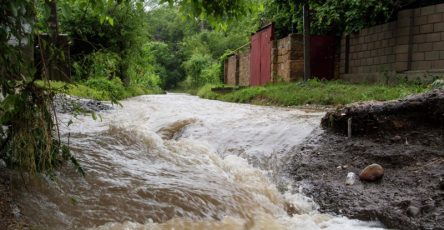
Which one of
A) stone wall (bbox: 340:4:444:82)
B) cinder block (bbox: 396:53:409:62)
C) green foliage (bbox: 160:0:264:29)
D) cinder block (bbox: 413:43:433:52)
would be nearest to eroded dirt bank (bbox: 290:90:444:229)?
green foliage (bbox: 160:0:264:29)

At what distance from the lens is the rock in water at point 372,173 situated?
3.37 meters

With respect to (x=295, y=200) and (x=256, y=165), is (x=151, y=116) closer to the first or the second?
(x=256, y=165)

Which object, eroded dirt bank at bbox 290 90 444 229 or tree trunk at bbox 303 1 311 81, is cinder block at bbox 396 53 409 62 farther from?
eroded dirt bank at bbox 290 90 444 229

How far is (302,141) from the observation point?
4.42m

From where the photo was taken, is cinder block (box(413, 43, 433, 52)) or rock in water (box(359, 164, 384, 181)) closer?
rock in water (box(359, 164, 384, 181))

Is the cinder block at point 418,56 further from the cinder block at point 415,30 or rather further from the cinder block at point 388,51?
the cinder block at point 388,51

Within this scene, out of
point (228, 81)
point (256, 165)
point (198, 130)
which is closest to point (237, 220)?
point (256, 165)

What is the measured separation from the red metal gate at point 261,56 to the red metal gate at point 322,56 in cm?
178

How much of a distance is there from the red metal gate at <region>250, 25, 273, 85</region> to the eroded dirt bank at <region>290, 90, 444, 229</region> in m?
10.2

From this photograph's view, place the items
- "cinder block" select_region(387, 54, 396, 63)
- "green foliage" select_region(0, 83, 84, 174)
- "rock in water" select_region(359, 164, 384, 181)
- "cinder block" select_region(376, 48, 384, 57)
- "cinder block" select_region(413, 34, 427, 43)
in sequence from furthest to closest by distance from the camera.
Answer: "cinder block" select_region(376, 48, 384, 57)
"cinder block" select_region(387, 54, 396, 63)
"cinder block" select_region(413, 34, 427, 43)
"rock in water" select_region(359, 164, 384, 181)
"green foliage" select_region(0, 83, 84, 174)

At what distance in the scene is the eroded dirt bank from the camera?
288 centimetres

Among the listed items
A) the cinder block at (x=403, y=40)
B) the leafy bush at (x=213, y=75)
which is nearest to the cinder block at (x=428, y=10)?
the cinder block at (x=403, y=40)

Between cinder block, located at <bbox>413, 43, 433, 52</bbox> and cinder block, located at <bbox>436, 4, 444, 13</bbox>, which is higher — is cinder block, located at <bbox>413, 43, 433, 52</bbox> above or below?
below

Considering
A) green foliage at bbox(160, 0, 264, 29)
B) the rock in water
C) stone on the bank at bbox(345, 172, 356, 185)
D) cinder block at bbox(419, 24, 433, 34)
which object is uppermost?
cinder block at bbox(419, 24, 433, 34)
